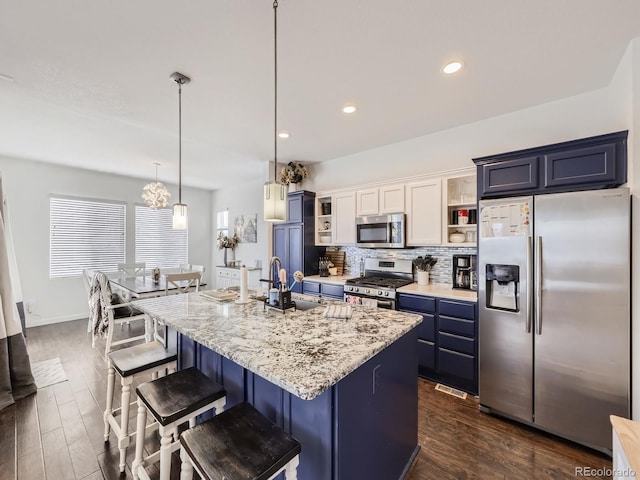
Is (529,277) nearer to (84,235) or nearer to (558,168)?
(558,168)

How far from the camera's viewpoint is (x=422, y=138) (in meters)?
3.43

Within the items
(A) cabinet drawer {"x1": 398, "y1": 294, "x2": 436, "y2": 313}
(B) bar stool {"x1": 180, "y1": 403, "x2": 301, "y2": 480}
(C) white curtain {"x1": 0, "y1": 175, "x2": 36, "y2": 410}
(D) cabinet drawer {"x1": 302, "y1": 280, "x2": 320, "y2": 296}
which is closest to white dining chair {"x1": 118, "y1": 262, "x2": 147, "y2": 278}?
(C) white curtain {"x1": 0, "y1": 175, "x2": 36, "y2": 410}

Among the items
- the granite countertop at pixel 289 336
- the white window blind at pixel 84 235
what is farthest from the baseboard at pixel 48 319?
the granite countertop at pixel 289 336

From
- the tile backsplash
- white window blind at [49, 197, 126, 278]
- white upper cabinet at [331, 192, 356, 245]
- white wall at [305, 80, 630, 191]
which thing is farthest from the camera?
white window blind at [49, 197, 126, 278]

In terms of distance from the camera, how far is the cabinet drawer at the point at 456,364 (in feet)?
8.41

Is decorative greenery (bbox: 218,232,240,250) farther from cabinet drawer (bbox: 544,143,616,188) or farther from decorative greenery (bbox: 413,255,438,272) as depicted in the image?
cabinet drawer (bbox: 544,143,616,188)

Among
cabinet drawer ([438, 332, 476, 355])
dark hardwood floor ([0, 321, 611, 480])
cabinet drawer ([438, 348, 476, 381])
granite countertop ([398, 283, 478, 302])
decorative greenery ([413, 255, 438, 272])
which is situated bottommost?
dark hardwood floor ([0, 321, 611, 480])

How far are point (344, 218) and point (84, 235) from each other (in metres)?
4.83

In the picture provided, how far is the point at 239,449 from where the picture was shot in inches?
40.6

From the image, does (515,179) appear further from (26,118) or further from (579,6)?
Result: (26,118)

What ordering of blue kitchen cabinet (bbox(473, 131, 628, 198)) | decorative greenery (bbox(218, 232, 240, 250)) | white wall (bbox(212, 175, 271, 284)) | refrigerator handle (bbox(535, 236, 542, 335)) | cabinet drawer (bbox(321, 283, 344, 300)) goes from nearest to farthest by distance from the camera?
blue kitchen cabinet (bbox(473, 131, 628, 198)) → refrigerator handle (bbox(535, 236, 542, 335)) → cabinet drawer (bbox(321, 283, 344, 300)) → white wall (bbox(212, 175, 271, 284)) → decorative greenery (bbox(218, 232, 240, 250))

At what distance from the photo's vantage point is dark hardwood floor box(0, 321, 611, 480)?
171cm

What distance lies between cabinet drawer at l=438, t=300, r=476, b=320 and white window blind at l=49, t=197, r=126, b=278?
582 cm

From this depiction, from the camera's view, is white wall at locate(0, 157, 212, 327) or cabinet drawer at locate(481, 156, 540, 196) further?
white wall at locate(0, 157, 212, 327)
